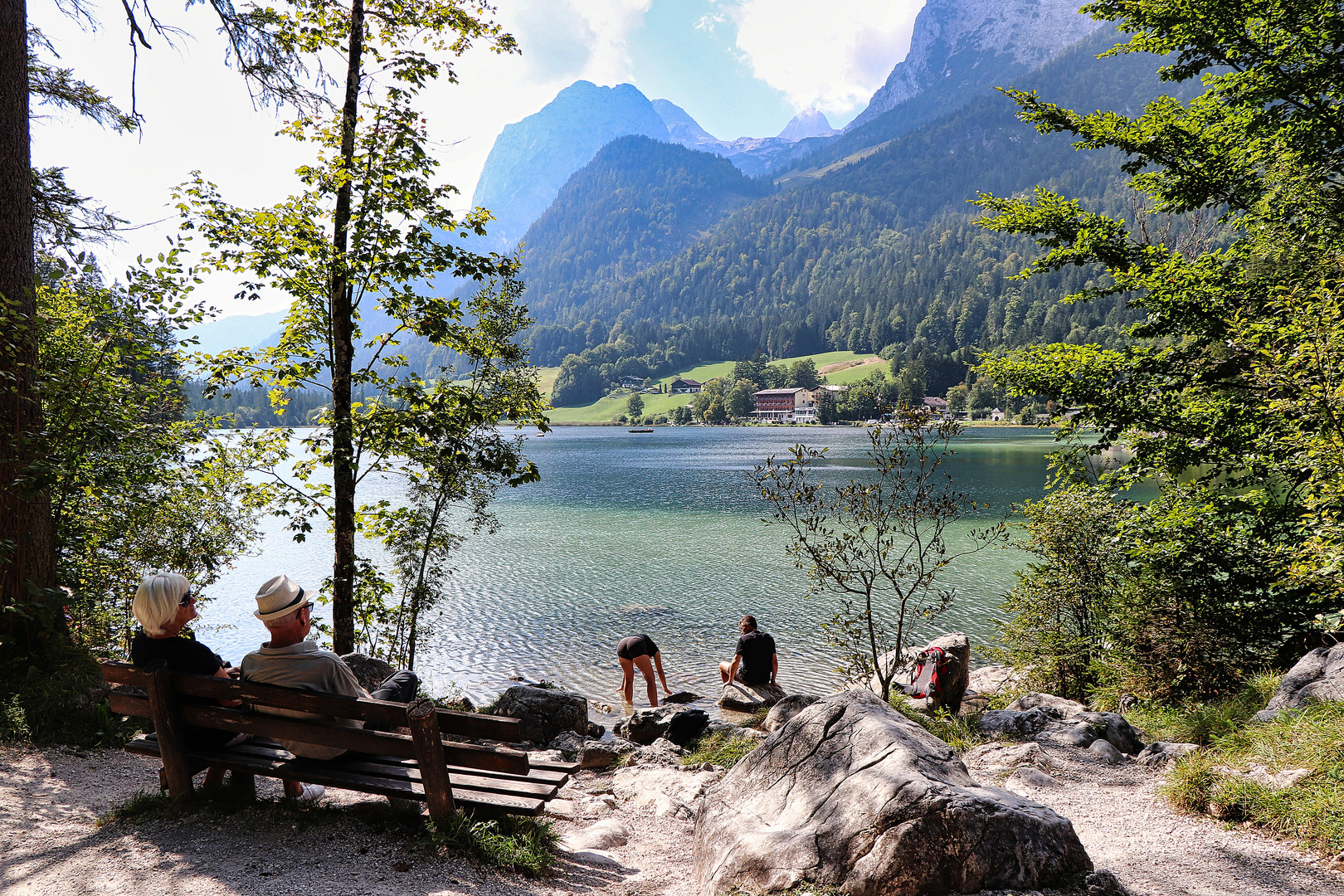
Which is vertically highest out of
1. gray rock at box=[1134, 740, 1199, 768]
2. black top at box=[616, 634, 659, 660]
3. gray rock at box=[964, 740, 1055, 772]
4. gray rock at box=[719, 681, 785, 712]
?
gray rock at box=[1134, 740, 1199, 768]

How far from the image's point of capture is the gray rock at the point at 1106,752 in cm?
758

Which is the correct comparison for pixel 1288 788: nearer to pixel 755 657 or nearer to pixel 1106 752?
pixel 1106 752

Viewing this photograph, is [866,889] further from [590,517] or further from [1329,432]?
[590,517]

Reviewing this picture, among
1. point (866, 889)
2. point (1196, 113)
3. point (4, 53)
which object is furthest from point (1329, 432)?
point (4, 53)

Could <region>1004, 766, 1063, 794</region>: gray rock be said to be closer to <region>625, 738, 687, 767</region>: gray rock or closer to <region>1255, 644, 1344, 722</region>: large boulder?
<region>1255, 644, 1344, 722</region>: large boulder

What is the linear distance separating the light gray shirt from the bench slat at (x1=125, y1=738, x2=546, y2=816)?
0.40 ft

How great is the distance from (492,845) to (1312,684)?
8.69 metres

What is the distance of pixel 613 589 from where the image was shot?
24.8m

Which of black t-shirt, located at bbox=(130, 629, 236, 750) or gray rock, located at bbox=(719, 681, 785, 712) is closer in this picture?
black t-shirt, located at bbox=(130, 629, 236, 750)

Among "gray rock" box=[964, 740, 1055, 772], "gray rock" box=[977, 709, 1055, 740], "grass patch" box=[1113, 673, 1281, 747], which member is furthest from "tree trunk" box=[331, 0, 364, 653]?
"grass patch" box=[1113, 673, 1281, 747]

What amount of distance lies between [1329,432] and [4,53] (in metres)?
14.2

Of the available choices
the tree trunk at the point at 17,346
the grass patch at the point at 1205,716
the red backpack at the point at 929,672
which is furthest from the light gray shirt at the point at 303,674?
the red backpack at the point at 929,672

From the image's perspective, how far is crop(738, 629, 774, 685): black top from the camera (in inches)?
520

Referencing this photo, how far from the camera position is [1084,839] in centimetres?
552
